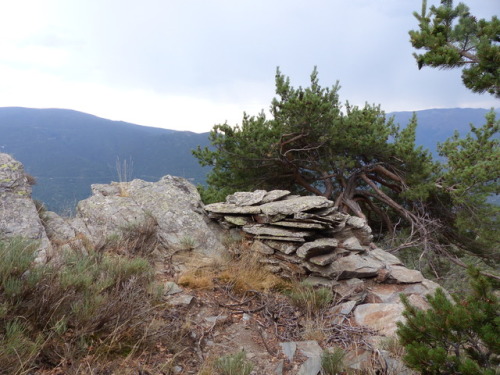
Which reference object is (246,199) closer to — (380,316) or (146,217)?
(146,217)

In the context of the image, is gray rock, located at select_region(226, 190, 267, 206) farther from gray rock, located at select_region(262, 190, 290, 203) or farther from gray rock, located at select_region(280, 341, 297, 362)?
gray rock, located at select_region(280, 341, 297, 362)

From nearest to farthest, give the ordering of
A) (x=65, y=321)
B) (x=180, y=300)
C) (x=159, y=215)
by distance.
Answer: (x=65, y=321) → (x=180, y=300) → (x=159, y=215)

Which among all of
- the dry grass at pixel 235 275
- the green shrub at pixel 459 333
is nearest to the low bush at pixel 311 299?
the dry grass at pixel 235 275

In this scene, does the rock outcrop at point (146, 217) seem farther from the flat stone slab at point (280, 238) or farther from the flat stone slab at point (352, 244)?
the flat stone slab at point (352, 244)

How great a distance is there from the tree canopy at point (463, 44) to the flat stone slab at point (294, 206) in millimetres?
2851

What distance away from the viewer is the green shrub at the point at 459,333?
2215 millimetres

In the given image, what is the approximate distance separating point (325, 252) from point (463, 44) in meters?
3.90

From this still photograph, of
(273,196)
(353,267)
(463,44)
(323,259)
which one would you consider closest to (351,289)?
(353,267)

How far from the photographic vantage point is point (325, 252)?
19.6ft

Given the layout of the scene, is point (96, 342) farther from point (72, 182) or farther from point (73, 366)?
point (72, 182)

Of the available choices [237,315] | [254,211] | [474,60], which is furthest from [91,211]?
[474,60]

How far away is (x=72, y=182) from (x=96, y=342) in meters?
193

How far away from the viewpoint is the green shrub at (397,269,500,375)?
7.27ft

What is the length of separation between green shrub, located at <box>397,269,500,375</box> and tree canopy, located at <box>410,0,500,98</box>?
302 cm
